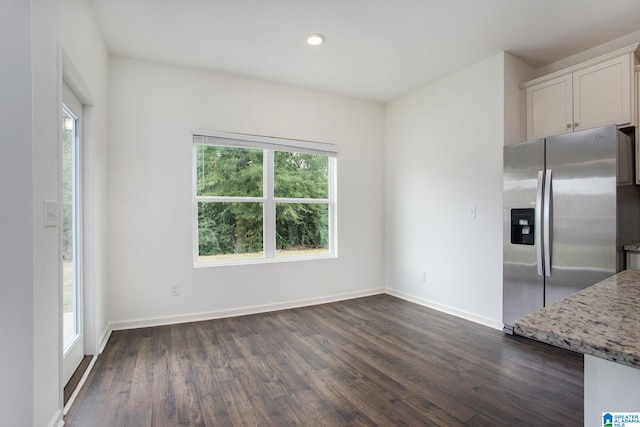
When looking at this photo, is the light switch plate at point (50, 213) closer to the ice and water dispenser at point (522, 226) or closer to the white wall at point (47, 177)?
the white wall at point (47, 177)

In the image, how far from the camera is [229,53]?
321 centimetres

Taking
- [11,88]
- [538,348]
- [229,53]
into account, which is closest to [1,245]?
[11,88]

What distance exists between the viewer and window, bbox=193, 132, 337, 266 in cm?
365

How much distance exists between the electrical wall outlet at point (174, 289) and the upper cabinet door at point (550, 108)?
4001 millimetres

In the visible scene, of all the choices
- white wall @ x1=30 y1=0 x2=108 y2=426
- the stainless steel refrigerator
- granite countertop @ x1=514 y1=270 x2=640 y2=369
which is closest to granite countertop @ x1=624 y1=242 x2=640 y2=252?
the stainless steel refrigerator

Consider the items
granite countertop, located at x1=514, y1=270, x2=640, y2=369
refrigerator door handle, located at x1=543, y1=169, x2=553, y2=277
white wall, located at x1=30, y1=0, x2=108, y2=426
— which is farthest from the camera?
refrigerator door handle, located at x1=543, y1=169, x2=553, y2=277

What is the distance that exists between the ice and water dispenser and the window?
6.99 ft

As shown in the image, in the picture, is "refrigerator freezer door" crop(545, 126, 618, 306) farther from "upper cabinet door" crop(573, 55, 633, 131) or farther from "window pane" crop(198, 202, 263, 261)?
"window pane" crop(198, 202, 263, 261)

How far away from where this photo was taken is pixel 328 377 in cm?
230

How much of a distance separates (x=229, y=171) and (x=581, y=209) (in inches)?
135

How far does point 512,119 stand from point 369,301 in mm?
2687

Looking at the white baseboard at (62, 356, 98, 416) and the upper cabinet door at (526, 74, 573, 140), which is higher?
the upper cabinet door at (526, 74, 573, 140)

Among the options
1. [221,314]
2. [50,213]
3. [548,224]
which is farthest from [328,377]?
[548,224]

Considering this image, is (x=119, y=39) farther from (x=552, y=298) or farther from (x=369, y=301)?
(x=552, y=298)
